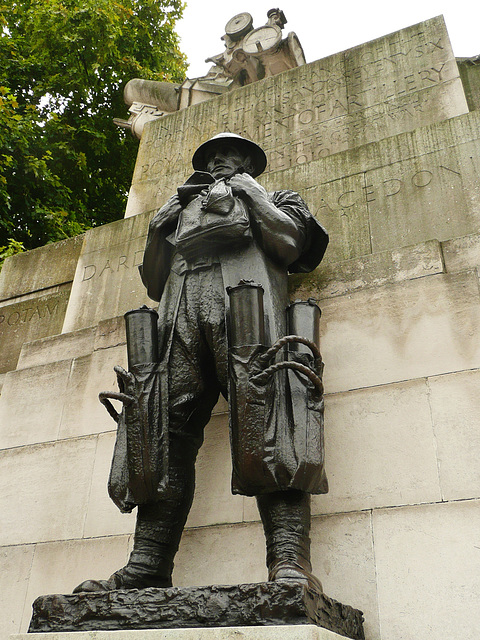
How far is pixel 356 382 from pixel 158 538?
5.83 ft

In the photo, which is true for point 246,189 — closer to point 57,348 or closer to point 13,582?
point 57,348

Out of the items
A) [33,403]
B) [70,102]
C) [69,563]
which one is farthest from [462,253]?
[70,102]

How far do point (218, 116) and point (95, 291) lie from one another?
3030 millimetres

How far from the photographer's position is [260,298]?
4.07 meters

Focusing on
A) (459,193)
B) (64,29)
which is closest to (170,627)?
(459,193)

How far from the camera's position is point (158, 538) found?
12.9ft

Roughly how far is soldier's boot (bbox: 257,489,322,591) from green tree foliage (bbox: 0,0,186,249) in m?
11.0

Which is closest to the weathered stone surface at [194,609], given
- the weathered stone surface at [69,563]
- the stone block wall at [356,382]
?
the stone block wall at [356,382]

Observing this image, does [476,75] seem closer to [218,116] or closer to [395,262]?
[218,116]

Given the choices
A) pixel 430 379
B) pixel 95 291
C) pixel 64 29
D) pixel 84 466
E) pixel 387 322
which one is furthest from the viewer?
pixel 64 29

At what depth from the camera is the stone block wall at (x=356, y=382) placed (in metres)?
3.90

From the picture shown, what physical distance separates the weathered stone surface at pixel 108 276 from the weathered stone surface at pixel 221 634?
357 cm

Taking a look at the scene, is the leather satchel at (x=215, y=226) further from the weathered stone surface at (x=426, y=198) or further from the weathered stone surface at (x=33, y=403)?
the weathered stone surface at (x=33, y=403)

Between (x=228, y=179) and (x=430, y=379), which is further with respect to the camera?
(x=228, y=179)
